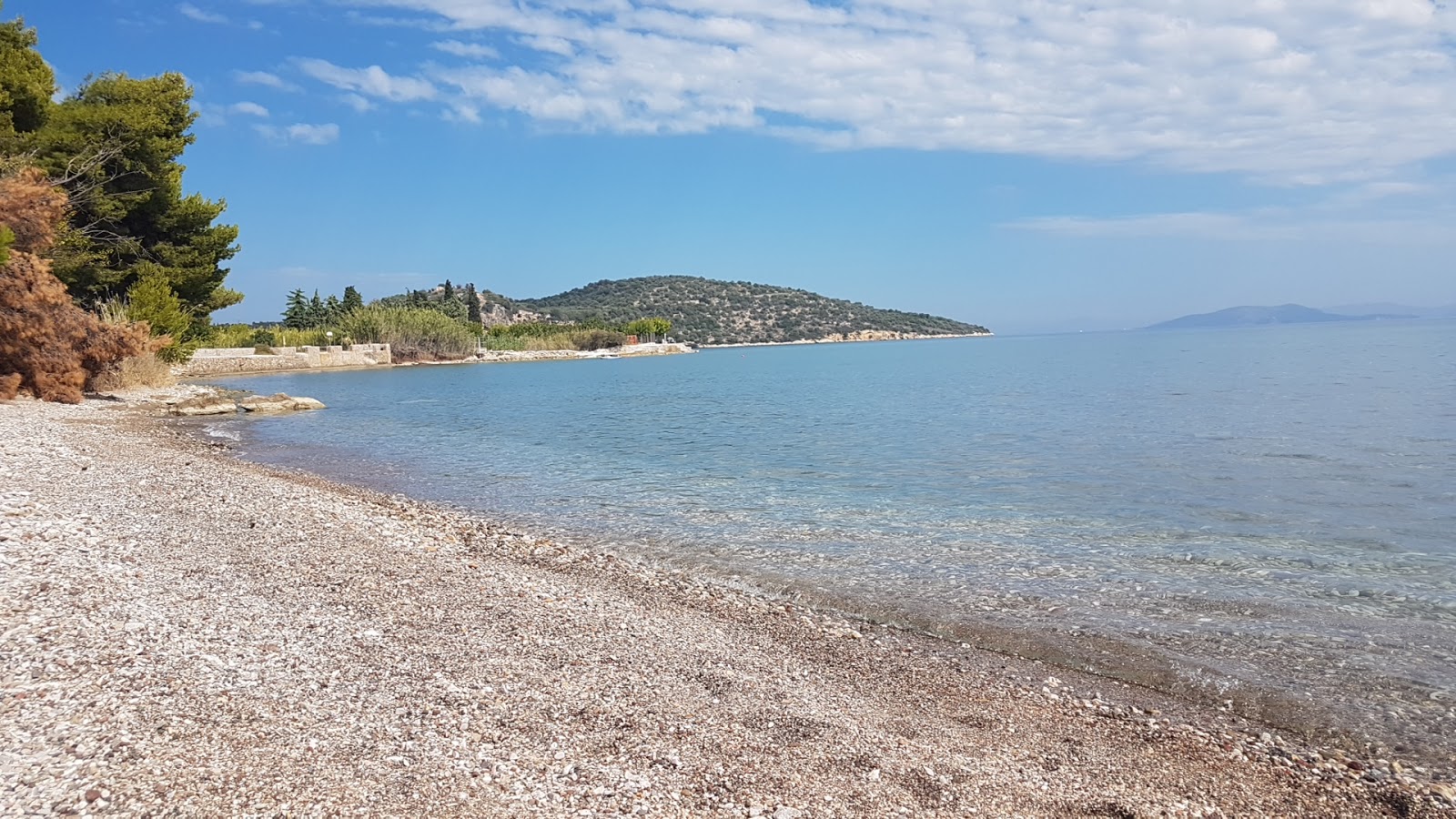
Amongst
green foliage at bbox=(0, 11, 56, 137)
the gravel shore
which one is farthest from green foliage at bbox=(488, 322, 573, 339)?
the gravel shore

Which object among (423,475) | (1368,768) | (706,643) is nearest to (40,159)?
(423,475)

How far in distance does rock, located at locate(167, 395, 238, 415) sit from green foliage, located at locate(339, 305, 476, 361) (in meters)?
62.2

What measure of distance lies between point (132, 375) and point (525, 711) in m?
35.8

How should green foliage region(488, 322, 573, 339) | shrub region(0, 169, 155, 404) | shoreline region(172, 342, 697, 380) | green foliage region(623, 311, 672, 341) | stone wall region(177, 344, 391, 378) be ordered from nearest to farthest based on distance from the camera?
shrub region(0, 169, 155, 404) < shoreline region(172, 342, 697, 380) < stone wall region(177, 344, 391, 378) < green foliage region(488, 322, 573, 339) < green foliage region(623, 311, 672, 341)

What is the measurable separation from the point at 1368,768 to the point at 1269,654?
2108 millimetres

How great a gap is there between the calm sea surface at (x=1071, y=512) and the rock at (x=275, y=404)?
2.92 metres

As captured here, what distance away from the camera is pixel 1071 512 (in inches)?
535

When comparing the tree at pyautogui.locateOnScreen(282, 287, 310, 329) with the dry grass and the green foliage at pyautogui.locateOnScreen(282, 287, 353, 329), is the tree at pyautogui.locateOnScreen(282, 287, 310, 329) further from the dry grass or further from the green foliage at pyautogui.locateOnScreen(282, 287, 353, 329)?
the dry grass

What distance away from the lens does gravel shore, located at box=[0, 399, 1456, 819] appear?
14.0ft

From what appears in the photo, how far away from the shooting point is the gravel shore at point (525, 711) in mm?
4258

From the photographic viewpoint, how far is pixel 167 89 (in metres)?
35.1

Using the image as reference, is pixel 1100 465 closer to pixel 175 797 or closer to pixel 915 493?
pixel 915 493

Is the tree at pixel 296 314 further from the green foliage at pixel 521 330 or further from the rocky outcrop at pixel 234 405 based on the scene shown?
the rocky outcrop at pixel 234 405

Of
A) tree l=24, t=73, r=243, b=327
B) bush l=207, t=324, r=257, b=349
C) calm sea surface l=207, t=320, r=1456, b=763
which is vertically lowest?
calm sea surface l=207, t=320, r=1456, b=763
